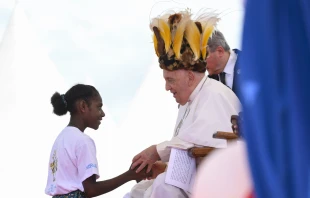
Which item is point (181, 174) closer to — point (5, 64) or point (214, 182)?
point (214, 182)

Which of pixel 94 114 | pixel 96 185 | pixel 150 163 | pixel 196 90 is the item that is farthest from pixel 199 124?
pixel 94 114

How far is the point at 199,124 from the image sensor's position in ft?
10.6

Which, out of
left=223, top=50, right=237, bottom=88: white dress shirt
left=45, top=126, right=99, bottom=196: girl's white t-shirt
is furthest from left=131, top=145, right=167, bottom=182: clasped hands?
left=223, top=50, right=237, bottom=88: white dress shirt

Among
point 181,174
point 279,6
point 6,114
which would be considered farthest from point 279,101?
point 6,114

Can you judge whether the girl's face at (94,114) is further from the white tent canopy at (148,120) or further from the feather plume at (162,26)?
the white tent canopy at (148,120)

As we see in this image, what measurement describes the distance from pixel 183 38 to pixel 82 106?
3.69ft

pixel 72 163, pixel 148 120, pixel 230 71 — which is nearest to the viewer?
pixel 72 163

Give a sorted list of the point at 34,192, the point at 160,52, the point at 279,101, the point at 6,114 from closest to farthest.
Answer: the point at 279,101, the point at 160,52, the point at 34,192, the point at 6,114

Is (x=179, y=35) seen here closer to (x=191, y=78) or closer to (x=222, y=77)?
(x=191, y=78)

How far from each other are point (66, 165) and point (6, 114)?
2.94 meters

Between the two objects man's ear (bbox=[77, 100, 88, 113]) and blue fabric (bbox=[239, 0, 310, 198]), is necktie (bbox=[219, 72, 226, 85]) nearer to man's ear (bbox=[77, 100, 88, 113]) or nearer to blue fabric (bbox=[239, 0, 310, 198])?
man's ear (bbox=[77, 100, 88, 113])

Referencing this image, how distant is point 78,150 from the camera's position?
3.90 m

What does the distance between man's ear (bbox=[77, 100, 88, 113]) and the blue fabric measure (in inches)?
137

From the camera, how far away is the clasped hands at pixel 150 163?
3.31 m
